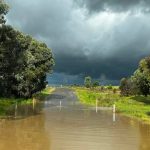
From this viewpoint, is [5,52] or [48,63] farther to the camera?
[48,63]

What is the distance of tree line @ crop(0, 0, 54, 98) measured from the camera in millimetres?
37688

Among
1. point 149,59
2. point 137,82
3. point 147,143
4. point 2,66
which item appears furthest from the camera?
point 137,82

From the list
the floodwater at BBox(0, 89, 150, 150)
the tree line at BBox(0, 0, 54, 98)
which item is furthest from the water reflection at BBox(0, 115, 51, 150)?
the tree line at BBox(0, 0, 54, 98)

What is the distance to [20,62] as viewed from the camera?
38938mm

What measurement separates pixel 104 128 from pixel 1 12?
38.6ft

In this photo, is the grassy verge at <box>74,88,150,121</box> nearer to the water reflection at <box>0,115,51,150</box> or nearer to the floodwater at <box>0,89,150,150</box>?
the floodwater at <box>0,89,150,150</box>

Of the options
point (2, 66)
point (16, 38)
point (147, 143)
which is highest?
→ point (16, 38)

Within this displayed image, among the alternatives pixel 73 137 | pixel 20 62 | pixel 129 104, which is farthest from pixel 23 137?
pixel 129 104

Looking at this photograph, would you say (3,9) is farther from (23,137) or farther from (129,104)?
(129,104)

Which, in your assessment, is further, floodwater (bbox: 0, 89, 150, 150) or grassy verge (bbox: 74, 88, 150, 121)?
grassy verge (bbox: 74, 88, 150, 121)

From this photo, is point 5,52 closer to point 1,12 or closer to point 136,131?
point 1,12

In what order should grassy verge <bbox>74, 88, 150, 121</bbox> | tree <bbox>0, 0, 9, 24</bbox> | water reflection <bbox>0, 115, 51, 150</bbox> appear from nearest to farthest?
water reflection <bbox>0, 115, 51, 150</bbox> → tree <bbox>0, 0, 9, 24</bbox> → grassy verge <bbox>74, 88, 150, 121</bbox>

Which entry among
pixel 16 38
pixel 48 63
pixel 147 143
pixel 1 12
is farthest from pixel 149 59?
pixel 48 63

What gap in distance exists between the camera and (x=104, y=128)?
3316cm
